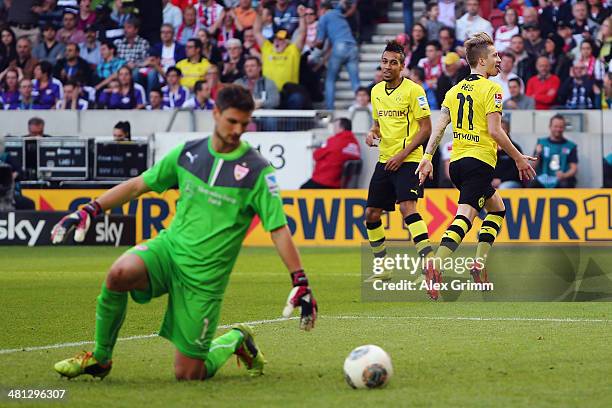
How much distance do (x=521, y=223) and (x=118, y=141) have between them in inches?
261

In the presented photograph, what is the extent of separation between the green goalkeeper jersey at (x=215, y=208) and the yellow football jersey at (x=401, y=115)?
5.93m

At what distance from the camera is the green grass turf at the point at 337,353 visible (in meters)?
6.30

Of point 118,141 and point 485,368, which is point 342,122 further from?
point 485,368

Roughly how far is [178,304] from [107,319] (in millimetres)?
380

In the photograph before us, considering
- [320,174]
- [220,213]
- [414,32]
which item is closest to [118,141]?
[320,174]

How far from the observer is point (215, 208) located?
682 cm

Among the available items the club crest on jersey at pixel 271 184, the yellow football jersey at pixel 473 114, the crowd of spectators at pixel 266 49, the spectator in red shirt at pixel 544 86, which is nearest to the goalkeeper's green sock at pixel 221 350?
the club crest on jersey at pixel 271 184

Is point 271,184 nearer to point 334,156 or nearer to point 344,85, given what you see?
point 334,156

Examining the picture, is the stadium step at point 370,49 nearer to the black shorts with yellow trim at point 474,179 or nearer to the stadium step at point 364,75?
the stadium step at point 364,75

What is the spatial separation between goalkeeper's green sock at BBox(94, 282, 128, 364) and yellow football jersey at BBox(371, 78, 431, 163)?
20.6ft

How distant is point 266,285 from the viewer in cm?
1345

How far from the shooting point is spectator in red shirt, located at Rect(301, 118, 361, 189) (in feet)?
66.0

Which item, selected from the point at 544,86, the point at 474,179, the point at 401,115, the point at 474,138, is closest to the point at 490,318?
the point at 474,179

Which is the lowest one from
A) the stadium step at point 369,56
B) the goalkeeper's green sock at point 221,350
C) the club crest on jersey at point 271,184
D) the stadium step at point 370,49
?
the goalkeeper's green sock at point 221,350
